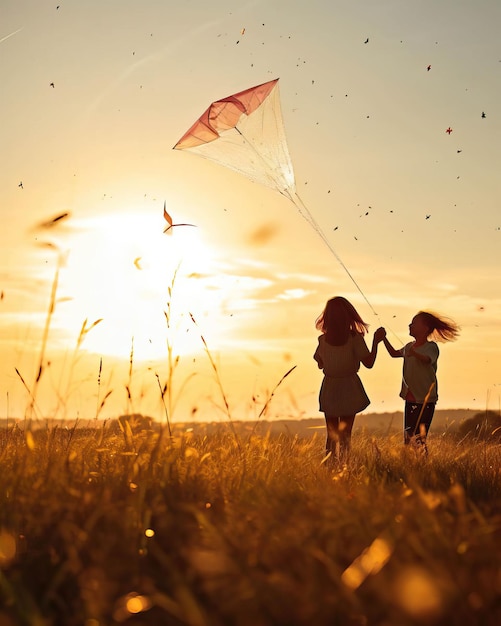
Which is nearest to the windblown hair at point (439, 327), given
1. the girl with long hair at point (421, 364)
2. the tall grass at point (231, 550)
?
the girl with long hair at point (421, 364)

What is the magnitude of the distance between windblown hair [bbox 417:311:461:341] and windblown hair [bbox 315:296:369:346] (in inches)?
44.7

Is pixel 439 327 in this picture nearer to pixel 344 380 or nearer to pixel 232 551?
pixel 344 380

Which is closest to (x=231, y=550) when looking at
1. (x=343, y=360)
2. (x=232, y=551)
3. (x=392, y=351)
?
(x=232, y=551)

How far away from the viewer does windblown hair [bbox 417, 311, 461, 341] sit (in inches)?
347

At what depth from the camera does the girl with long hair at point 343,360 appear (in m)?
8.01

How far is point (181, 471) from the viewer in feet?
12.4

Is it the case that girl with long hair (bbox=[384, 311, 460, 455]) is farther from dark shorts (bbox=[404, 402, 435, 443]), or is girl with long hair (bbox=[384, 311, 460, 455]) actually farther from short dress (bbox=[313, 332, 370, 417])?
short dress (bbox=[313, 332, 370, 417])

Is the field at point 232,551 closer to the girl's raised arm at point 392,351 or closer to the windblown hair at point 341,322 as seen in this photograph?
the windblown hair at point 341,322

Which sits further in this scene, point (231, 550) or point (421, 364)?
point (421, 364)

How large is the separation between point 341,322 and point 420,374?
1317mm

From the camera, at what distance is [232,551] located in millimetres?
2652

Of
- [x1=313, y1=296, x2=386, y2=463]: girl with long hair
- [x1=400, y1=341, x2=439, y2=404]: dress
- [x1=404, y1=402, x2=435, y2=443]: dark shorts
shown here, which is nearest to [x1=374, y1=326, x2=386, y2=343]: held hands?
[x1=313, y1=296, x2=386, y2=463]: girl with long hair

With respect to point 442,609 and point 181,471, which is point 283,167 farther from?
point 442,609

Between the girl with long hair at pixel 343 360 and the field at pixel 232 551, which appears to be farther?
the girl with long hair at pixel 343 360
